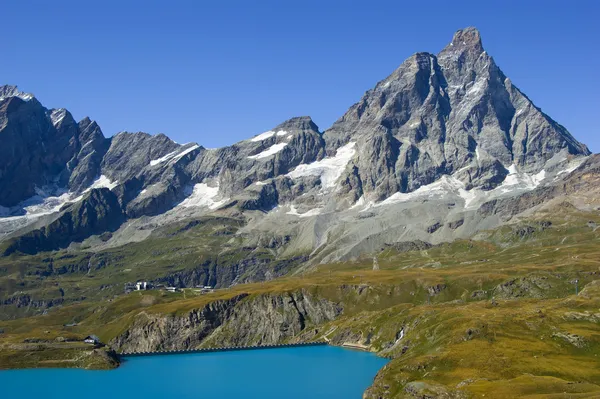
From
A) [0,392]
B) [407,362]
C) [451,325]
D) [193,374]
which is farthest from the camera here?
[193,374]

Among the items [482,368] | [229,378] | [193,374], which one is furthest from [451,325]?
[193,374]

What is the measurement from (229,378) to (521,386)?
8896 cm

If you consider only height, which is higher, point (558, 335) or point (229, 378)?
point (558, 335)

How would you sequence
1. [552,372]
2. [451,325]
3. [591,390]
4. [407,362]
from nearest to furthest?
[591,390]
[552,372]
[407,362]
[451,325]

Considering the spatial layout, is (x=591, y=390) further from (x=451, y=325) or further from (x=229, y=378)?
(x=229, y=378)

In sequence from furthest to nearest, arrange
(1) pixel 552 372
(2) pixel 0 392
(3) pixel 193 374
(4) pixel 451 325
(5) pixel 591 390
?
(3) pixel 193 374
(4) pixel 451 325
(2) pixel 0 392
(1) pixel 552 372
(5) pixel 591 390

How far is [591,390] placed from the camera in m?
115

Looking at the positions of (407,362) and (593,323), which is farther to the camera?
(593,323)

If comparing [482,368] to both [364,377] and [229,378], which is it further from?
[229,378]

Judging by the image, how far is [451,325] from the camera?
184375mm

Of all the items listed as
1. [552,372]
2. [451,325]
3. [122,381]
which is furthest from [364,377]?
[122,381]

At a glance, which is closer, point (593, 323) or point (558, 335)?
point (558, 335)

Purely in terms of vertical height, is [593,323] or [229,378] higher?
[593,323]

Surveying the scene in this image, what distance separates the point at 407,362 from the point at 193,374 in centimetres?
7137
